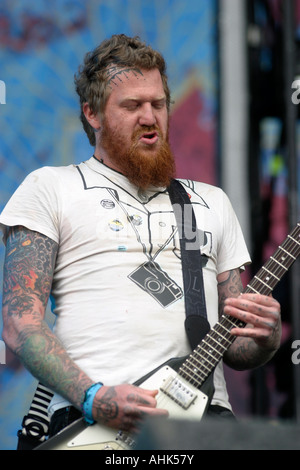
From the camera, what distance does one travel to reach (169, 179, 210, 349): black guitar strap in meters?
2.75

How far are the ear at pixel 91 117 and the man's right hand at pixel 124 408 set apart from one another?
1266 mm

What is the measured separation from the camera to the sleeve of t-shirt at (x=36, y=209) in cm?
281

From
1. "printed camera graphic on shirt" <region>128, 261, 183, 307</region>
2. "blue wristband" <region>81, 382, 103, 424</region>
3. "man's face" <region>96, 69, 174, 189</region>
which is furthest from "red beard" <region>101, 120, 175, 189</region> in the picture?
"blue wristband" <region>81, 382, 103, 424</region>

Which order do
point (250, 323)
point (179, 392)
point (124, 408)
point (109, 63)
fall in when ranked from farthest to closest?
point (109, 63)
point (250, 323)
point (179, 392)
point (124, 408)

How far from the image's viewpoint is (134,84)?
315cm

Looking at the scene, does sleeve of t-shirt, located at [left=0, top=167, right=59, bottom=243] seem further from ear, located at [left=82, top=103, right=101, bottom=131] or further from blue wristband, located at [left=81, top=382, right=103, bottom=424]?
blue wristband, located at [left=81, top=382, right=103, bottom=424]

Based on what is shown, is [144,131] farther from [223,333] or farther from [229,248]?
[223,333]

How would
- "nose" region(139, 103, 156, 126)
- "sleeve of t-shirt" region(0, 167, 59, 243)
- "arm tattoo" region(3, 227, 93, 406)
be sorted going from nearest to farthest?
"arm tattoo" region(3, 227, 93, 406) < "sleeve of t-shirt" region(0, 167, 59, 243) < "nose" region(139, 103, 156, 126)

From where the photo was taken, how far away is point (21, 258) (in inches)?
109

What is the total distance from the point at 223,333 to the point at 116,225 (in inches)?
21.9

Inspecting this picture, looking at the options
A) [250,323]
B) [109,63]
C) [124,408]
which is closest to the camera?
[124,408]

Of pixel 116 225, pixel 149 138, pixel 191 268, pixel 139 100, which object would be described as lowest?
pixel 191 268

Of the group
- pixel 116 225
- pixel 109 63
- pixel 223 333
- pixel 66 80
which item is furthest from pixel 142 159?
pixel 66 80

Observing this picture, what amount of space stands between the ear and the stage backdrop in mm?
892
